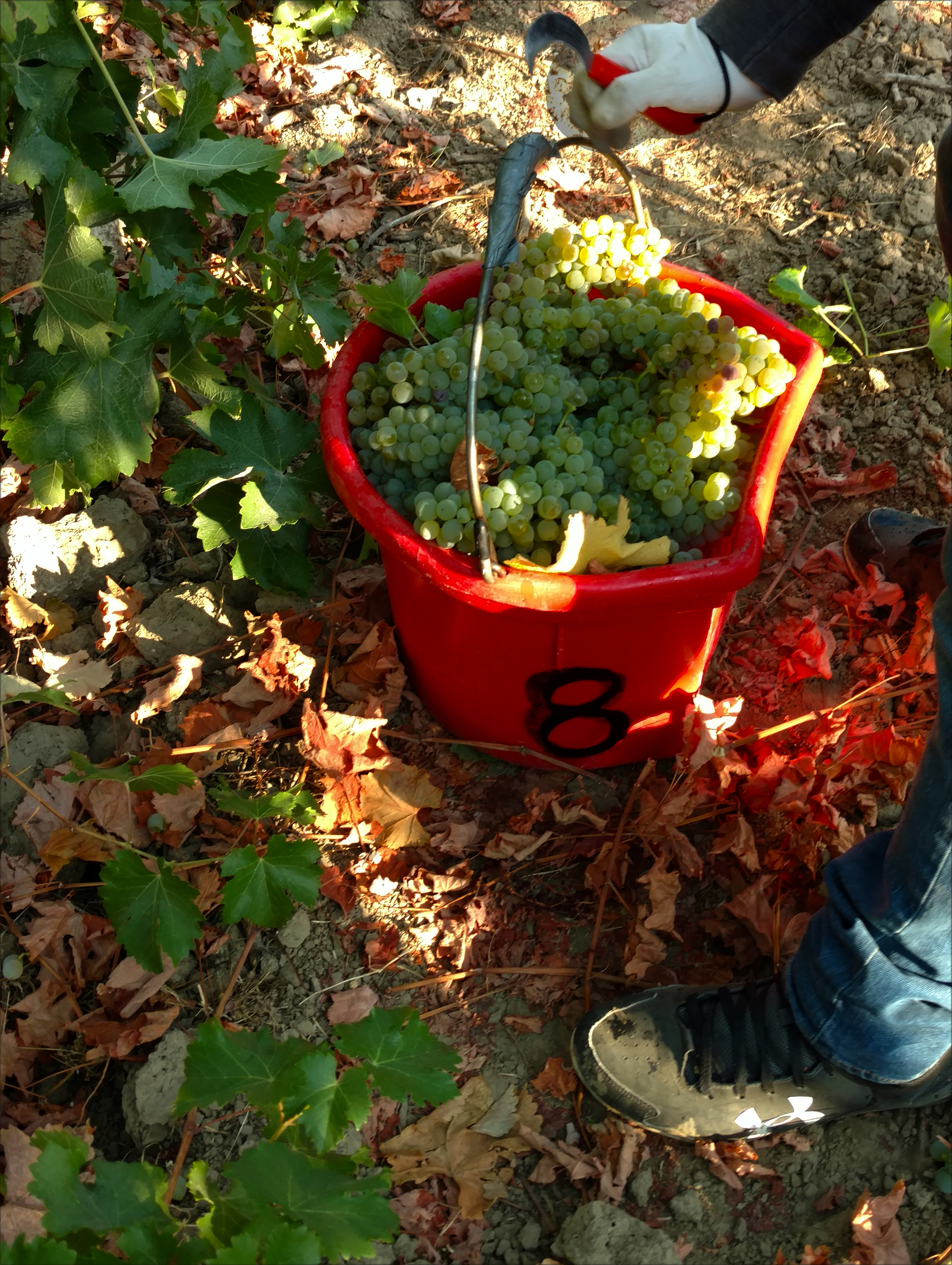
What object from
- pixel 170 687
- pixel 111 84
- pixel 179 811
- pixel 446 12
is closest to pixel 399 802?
pixel 179 811

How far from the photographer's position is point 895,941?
1.32m

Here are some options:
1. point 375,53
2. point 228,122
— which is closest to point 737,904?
point 228,122

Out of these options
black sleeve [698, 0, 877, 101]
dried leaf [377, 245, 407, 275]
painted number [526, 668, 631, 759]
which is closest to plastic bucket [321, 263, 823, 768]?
painted number [526, 668, 631, 759]

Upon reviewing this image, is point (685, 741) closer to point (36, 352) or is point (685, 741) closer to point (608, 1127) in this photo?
point (608, 1127)

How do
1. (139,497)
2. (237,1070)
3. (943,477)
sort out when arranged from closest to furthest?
(237,1070) → (139,497) → (943,477)

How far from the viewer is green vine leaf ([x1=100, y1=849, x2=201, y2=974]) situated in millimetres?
1545

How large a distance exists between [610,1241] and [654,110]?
1.89 m

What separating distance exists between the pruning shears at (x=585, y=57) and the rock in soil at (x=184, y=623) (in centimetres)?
115

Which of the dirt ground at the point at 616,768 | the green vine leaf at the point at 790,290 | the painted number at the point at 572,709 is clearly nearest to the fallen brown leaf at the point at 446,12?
the dirt ground at the point at 616,768

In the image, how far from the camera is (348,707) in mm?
2006

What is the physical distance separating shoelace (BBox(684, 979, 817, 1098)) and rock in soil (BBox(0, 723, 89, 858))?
1.20 metres

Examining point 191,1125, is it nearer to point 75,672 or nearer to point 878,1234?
point 75,672

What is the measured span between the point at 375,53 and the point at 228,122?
1.88 ft

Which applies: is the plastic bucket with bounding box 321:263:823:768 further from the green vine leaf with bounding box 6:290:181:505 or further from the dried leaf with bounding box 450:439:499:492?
the green vine leaf with bounding box 6:290:181:505
